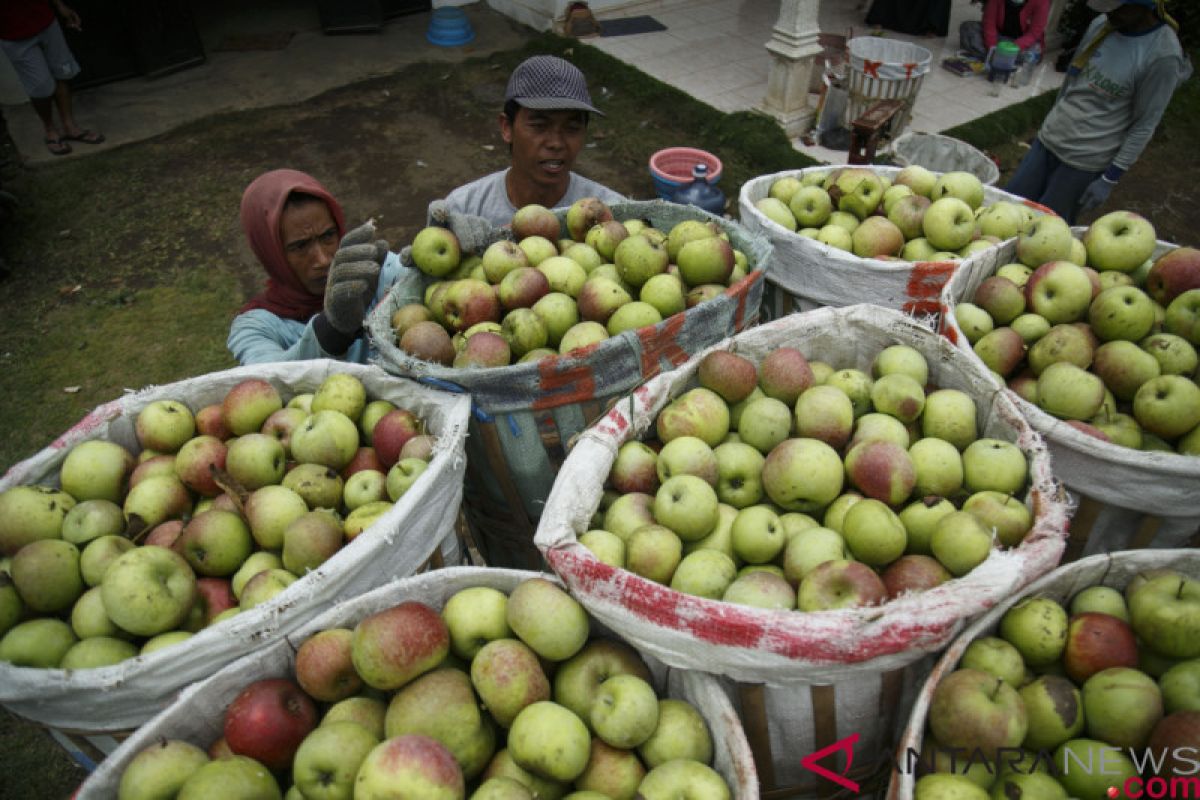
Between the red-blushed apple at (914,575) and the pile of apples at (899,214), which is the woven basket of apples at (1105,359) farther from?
the red-blushed apple at (914,575)

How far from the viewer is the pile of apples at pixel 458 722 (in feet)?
5.45

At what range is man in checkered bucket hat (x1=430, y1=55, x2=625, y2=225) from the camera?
348cm

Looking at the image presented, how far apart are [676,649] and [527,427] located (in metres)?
1.15

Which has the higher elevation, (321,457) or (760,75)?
(321,457)

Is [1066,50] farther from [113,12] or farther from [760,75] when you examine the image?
[113,12]

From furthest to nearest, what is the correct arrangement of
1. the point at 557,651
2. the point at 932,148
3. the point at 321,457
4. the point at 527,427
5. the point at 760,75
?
the point at 760,75 → the point at 932,148 → the point at 527,427 → the point at 321,457 → the point at 557,651

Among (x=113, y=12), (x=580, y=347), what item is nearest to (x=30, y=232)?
(x=113, y=12)

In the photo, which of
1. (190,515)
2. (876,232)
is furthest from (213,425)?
(876,232)

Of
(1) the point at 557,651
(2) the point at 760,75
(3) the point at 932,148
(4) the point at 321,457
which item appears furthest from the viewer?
(2) the point at 760,75

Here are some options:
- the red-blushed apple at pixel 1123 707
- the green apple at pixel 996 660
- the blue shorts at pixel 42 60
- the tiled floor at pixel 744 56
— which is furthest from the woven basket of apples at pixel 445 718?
the blue shorts at pixel 42 60

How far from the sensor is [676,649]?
1.87 m

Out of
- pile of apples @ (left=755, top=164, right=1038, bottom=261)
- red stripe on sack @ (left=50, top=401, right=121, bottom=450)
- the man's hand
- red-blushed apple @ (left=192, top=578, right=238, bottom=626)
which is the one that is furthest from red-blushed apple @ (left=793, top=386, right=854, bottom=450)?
the man's hand

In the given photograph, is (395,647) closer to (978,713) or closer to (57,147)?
(978,713)

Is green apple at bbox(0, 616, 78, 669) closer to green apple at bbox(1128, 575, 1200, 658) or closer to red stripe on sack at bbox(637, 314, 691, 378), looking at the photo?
red stripe on sack at bbox(637, 314, 691, 378)
